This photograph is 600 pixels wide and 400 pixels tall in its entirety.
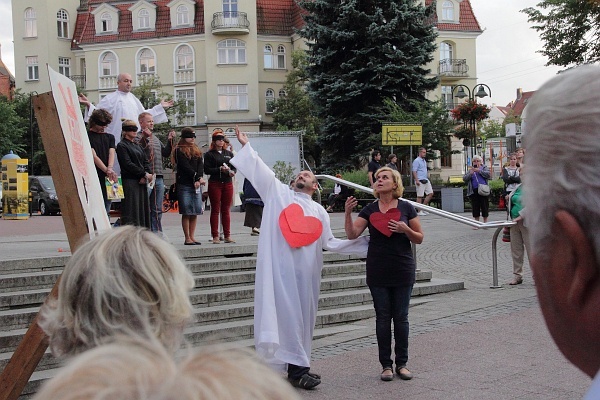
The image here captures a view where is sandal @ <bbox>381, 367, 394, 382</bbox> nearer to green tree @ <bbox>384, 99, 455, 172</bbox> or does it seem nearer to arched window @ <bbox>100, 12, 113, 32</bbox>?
green tree @ <bbox>384, 99, 455, 172</bbox>

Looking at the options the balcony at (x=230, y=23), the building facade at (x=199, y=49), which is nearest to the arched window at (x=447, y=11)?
the building facade at (x=199, y=49)

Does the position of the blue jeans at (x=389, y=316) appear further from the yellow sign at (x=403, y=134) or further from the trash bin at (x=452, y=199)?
the yellow sign at (x=403, y=134)

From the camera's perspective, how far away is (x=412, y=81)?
1457 inches

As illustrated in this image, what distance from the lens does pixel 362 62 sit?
122 feet

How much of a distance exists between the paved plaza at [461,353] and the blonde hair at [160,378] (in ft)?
18.9

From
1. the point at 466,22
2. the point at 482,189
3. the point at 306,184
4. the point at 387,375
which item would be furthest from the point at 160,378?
the point at 466,22

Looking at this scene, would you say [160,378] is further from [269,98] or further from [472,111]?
[269,98]

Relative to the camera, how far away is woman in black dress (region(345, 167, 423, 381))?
722cm

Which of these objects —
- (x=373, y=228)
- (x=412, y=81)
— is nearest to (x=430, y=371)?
(x=373, y=228)

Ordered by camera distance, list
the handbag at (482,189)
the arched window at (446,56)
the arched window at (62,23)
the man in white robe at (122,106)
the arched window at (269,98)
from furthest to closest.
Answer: the arched window at (62,23)
the arched window at (269,98)
the arched window at (446,56)
the handbag at (482,189)
the man in white robe at (122,106)

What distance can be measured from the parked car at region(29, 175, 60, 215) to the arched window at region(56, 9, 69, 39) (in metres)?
34.1

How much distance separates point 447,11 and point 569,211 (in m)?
58.6

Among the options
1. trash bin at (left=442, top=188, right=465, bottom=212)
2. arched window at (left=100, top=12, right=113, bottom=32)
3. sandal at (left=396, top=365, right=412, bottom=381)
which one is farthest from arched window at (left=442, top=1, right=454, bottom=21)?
sandal at (left=396, top=365, right=412, bottom=381)

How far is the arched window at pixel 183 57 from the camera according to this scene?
60.0m
